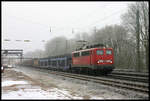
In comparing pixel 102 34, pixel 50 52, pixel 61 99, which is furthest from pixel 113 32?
pixel 61 99

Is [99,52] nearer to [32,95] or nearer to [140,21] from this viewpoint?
[32,95]

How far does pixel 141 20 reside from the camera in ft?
126

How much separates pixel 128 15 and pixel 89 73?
19.9 meters

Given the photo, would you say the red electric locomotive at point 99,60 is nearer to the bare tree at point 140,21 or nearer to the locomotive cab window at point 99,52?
the locomotive cab window at point 99,52

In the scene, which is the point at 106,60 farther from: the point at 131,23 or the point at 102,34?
the point at 102,34

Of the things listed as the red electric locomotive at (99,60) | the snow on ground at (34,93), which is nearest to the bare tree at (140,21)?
the red electric locomotive at (99,60)

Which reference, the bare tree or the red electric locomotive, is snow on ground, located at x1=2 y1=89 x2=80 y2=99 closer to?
the red electric locomotive

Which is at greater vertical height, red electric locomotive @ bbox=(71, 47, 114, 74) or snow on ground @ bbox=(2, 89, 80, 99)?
red electric locomotive @ bbox=(71, 47, 114, 74)

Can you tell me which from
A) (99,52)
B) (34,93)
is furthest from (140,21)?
(34,93)

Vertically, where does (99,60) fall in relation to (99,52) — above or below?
below

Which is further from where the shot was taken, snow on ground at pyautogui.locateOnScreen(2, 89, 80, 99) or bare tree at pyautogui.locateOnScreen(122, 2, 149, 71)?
bare tree at pyautogui.locateOnScreen(122, 2, 149, 71)

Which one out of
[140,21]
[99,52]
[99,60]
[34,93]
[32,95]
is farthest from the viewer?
[140,21]

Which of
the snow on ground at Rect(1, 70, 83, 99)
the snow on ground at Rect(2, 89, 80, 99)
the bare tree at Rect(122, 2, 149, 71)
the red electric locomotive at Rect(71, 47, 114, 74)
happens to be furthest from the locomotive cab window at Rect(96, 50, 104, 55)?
the bare tree at Rect(122, 2, 149, 71)

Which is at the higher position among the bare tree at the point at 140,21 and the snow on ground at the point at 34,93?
the bare tree at the point at 140,21
